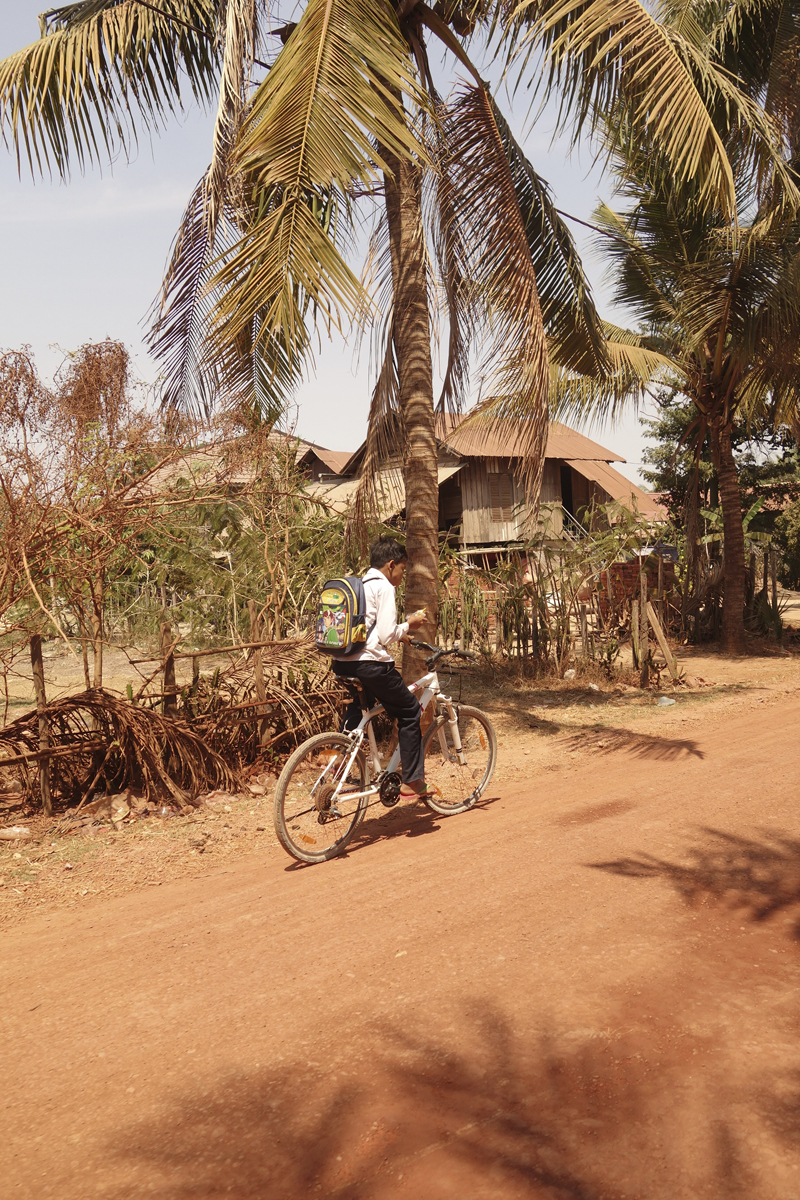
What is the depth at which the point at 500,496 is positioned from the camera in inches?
1080

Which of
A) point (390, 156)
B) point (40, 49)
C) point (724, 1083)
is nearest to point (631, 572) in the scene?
point (390, 156)

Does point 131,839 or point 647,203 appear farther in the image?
point 647,203

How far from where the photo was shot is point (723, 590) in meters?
15.7

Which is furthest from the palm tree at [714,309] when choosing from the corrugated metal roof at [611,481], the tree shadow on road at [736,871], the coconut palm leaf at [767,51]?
the corrugated metal roof at [611,481]

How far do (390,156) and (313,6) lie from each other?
2.19 m

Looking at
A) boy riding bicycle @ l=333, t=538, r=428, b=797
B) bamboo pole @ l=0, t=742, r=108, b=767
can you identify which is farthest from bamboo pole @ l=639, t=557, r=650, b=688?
bamboo pole @ l=0, t=742, r=108, b=767

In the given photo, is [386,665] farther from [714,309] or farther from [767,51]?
[767,51]

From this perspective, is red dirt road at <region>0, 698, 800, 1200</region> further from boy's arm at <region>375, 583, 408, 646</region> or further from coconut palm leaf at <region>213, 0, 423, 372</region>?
coconut palm leaf at <region>213, 0, 423, 372</region>

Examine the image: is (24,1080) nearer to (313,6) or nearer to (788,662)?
(313,6)

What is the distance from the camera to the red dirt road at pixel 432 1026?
2486mm

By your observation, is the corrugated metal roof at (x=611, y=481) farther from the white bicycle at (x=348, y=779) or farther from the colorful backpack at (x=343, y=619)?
the colorful backpack at (x=343, y=619)

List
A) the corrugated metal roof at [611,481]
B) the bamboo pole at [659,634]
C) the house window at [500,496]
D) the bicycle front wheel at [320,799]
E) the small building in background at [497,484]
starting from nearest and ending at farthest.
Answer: the bicycle front wheel at [320,799] < the bamboo pole at [659,634] < the small building in background at [497,484] < the house window at [500,496] < the corrugated metal roof at [611,481]

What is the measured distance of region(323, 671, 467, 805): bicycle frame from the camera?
17.8 feet

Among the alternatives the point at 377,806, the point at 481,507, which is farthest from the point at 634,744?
the point at 481,507
